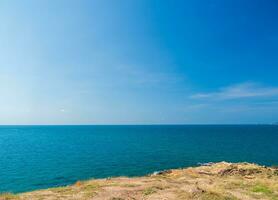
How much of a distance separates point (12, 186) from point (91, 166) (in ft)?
78.7

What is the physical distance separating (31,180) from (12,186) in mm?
4960

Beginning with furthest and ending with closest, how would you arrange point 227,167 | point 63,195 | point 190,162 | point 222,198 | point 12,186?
1. point 190,162
2. point 12,186
3. point 227,167
4. point 63,195
5. point 222,198

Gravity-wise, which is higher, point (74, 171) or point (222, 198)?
point (222, 198)

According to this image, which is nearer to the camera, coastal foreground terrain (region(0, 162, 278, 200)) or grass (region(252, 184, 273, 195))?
coastal foreground terrain (region(0, 162, 278, 200))

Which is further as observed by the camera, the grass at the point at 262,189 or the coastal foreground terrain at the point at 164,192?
the grass at the point at 262,189

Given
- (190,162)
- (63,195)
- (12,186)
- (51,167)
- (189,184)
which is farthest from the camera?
(190,162)

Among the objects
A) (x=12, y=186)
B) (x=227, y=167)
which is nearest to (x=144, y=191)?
(x=227, y=167)

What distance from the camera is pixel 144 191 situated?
82.1 ft

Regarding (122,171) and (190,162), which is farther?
(190,162)

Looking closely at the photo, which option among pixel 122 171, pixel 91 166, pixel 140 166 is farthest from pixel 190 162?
Answer: pixel 91 166

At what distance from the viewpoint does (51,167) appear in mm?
67875

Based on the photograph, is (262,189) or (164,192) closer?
(164,192)

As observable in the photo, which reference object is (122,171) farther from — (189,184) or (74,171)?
(189,184)

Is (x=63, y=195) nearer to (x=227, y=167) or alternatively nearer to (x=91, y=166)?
(x=227, y=167)
